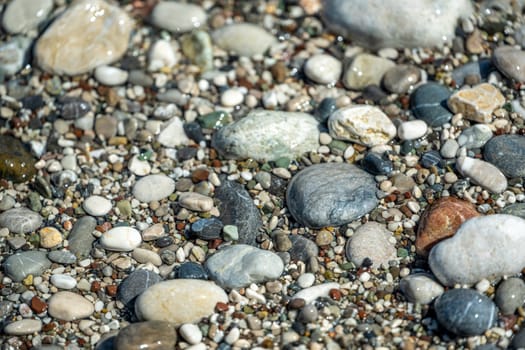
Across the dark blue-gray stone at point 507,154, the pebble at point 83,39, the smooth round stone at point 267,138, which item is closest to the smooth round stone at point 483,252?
the dark blue-gray stone at point 507,154

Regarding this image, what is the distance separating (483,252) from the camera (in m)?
3.77

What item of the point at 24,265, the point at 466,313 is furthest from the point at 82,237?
the point at 466,313

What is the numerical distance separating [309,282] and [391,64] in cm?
182

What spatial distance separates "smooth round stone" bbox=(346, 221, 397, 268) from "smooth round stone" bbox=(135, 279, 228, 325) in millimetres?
769

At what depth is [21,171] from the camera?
4.63m

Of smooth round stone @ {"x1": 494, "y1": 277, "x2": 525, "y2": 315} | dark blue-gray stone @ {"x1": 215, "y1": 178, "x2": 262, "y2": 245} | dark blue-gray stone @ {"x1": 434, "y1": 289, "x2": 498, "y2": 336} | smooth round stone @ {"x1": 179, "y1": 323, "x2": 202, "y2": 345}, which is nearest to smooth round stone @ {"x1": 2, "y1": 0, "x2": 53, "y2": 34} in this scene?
dark blue-gray stone @ {"x1": 215, "y1": 178, "x2": 262, "y2": 245}

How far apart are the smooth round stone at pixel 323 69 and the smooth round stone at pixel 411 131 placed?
695 mm

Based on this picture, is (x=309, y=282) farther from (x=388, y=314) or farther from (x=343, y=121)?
(x=343, y=121)

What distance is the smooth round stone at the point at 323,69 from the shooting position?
5.02 m

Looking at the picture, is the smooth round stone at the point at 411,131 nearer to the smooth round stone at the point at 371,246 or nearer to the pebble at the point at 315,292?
the smooth round stone at the point at 371,246

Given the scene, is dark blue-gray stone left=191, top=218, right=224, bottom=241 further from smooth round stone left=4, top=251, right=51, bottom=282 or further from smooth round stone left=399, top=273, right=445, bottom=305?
smooth round stone left=399, top=273, right=445, bottom=305

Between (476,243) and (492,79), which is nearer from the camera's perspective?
(476,243)

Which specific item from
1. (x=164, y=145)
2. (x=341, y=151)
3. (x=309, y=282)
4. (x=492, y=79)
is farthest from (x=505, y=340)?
(x=164, y=145)

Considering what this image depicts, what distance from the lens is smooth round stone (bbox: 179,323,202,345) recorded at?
3.75m
